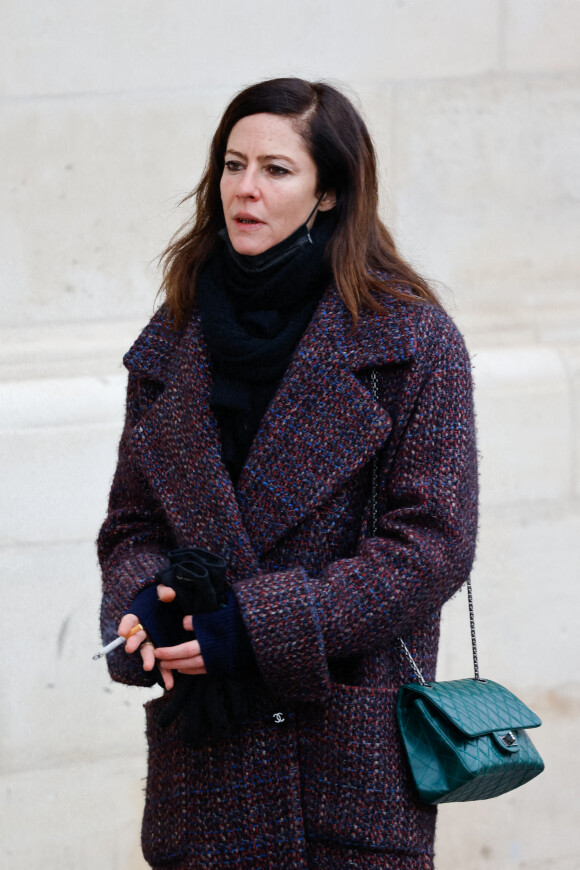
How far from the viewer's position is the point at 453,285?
146 inches

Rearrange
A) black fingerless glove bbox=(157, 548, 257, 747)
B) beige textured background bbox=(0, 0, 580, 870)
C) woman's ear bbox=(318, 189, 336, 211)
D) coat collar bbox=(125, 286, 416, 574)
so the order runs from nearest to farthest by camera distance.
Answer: black fingerless glove bbox=(157, 548, 257, 747), coat collar bbox=(125, 286, 416, 574), woman's ear bbox=(318, 189, 336, 211), beige textured background bbox=(0, 0, 580, 870)

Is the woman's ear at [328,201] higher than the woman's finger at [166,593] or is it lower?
higher

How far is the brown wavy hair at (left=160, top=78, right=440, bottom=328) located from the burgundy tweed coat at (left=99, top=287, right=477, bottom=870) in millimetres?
58

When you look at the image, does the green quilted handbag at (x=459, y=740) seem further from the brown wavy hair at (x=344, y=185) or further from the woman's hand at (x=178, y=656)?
the woman's hand at (x=178, y=656)

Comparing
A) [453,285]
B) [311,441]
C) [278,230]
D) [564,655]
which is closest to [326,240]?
[278,230]

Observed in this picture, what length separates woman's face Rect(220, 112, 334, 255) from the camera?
6.95 feet

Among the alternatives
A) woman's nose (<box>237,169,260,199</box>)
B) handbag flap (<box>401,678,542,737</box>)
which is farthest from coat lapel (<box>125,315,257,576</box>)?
handbag flap (<box>401,678,542,737</box>)

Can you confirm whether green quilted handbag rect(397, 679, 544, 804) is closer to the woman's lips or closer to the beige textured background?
the woman's lips

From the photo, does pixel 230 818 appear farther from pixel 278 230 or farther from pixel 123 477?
pixel 278 230

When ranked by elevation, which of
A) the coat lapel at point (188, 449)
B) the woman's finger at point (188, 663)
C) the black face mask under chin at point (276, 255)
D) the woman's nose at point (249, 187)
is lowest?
the woman's finger at point (188, 663)

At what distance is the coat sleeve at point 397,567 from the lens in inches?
74.9

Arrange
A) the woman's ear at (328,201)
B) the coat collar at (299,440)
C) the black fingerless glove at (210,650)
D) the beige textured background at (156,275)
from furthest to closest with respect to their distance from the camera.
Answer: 1. the beige textured background at (156,275)
2. the woman's ear at (328,201)
3. the coat collar at (299,440)
4. the black fingerless glove at (210,650)

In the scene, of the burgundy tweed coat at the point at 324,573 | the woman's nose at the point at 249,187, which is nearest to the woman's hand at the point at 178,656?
the burgundy tweed coat at the point at 324,573

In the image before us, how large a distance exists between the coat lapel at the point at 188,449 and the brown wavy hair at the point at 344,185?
9 cm
